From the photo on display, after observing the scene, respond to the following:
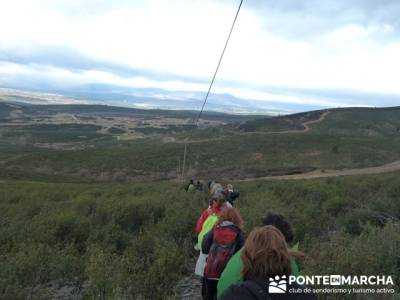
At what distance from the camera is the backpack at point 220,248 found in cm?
466

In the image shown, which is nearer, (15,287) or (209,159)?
(15,287)

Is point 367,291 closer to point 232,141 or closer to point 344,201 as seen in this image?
point 344,201

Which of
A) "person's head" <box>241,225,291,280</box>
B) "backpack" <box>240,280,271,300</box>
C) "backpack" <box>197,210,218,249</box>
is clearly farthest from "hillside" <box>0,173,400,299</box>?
"backpack" <box>240,280,271,300</box>

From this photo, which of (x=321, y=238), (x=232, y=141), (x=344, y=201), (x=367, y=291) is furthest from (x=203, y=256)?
(x=232, y=141)

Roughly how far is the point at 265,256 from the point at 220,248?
187 centimetres

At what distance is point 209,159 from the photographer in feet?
181

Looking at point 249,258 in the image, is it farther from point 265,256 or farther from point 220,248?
point 220,248

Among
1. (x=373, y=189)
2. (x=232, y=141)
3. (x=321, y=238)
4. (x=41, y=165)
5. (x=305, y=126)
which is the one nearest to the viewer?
(x=321, y=238)

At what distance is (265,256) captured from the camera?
287 cm

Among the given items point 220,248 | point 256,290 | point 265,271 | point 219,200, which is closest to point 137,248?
point 219,200

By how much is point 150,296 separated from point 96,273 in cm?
99

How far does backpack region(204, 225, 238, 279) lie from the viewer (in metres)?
4.66

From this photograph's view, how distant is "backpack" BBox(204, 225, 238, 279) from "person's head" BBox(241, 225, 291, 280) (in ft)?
5.46

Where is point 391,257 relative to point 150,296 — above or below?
above
